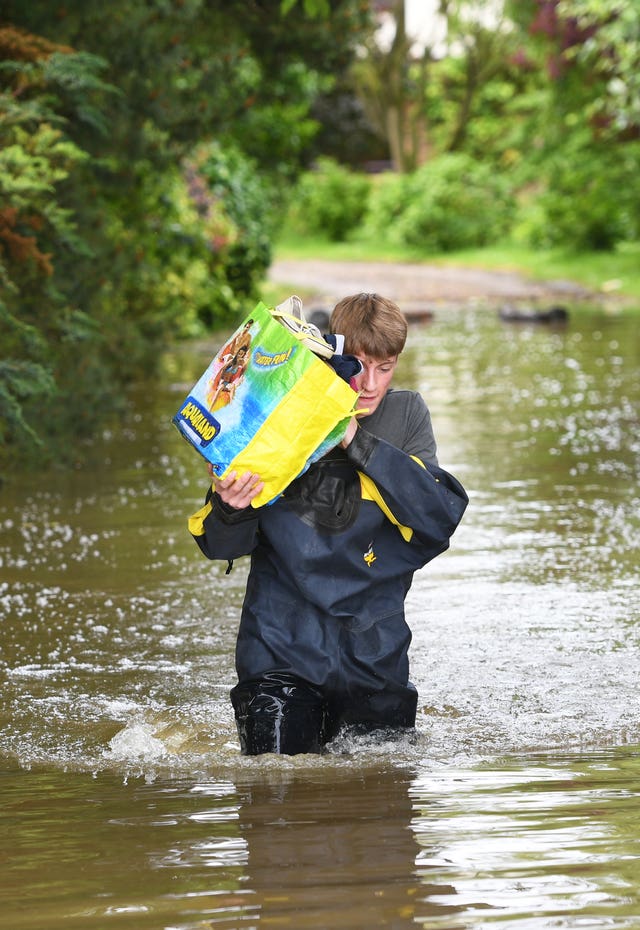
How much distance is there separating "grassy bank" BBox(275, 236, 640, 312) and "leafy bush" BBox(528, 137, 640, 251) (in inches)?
16.3

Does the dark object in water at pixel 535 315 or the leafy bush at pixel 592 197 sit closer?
the dark object in water at pixel 535 315

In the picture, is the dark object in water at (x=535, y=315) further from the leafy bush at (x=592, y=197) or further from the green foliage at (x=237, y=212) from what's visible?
the leafy bush at (x=592, y=197)

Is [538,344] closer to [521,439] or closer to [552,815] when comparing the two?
[521,439]

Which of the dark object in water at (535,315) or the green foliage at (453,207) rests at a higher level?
the green foliage at (453,207)

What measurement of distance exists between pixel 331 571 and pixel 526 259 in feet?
104

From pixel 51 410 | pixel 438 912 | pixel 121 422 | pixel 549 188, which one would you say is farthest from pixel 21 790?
pixel 549 188

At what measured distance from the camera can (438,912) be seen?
3371 millimetres

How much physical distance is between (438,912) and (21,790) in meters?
1.65

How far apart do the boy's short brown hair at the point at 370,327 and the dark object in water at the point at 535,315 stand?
18.3 metres

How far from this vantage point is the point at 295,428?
4117 millimetres

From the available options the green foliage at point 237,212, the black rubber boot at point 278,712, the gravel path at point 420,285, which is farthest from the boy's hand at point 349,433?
the gravel path at point 420,285

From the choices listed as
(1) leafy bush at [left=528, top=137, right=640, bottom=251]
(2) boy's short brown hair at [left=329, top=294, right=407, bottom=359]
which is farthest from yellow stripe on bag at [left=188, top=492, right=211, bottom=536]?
(1) leafy bush at [left=528, top=137, right=640, bottom=251]

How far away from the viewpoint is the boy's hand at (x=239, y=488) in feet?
13.6

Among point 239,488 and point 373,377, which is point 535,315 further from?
point 239,488
